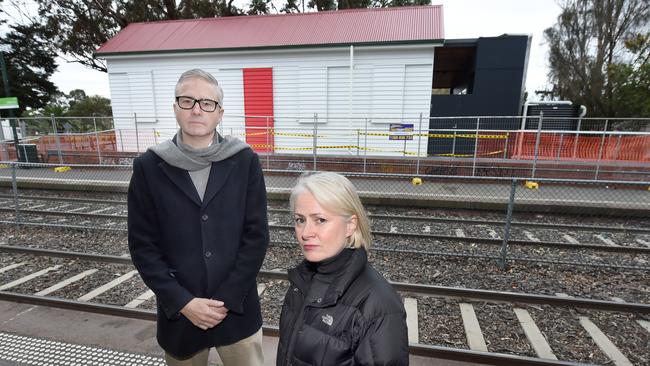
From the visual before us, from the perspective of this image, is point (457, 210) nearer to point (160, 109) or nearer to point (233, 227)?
point (233, 227)

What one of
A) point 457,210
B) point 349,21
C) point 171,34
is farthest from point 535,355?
point 171,34

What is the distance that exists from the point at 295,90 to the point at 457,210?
8399 mm

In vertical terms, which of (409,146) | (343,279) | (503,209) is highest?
(343,279)

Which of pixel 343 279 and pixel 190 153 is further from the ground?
pixel 190 153

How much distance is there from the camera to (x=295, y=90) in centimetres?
1416

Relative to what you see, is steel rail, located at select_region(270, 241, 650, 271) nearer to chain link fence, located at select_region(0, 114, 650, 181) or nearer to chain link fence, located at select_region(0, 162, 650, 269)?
chain link fence, located at select_region(0, 162, 650, 269)

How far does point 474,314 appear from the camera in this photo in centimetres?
408

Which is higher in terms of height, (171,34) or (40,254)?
(171,34)

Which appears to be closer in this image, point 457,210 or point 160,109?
point 457,210

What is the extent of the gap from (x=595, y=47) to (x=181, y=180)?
31.1 metres

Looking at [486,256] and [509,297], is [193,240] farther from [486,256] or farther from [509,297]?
[486,256]

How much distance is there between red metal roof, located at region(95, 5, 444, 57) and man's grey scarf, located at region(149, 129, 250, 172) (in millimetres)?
12425

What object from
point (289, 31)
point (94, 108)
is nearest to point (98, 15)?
point (289, 31)

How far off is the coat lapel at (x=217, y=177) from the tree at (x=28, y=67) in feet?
113
